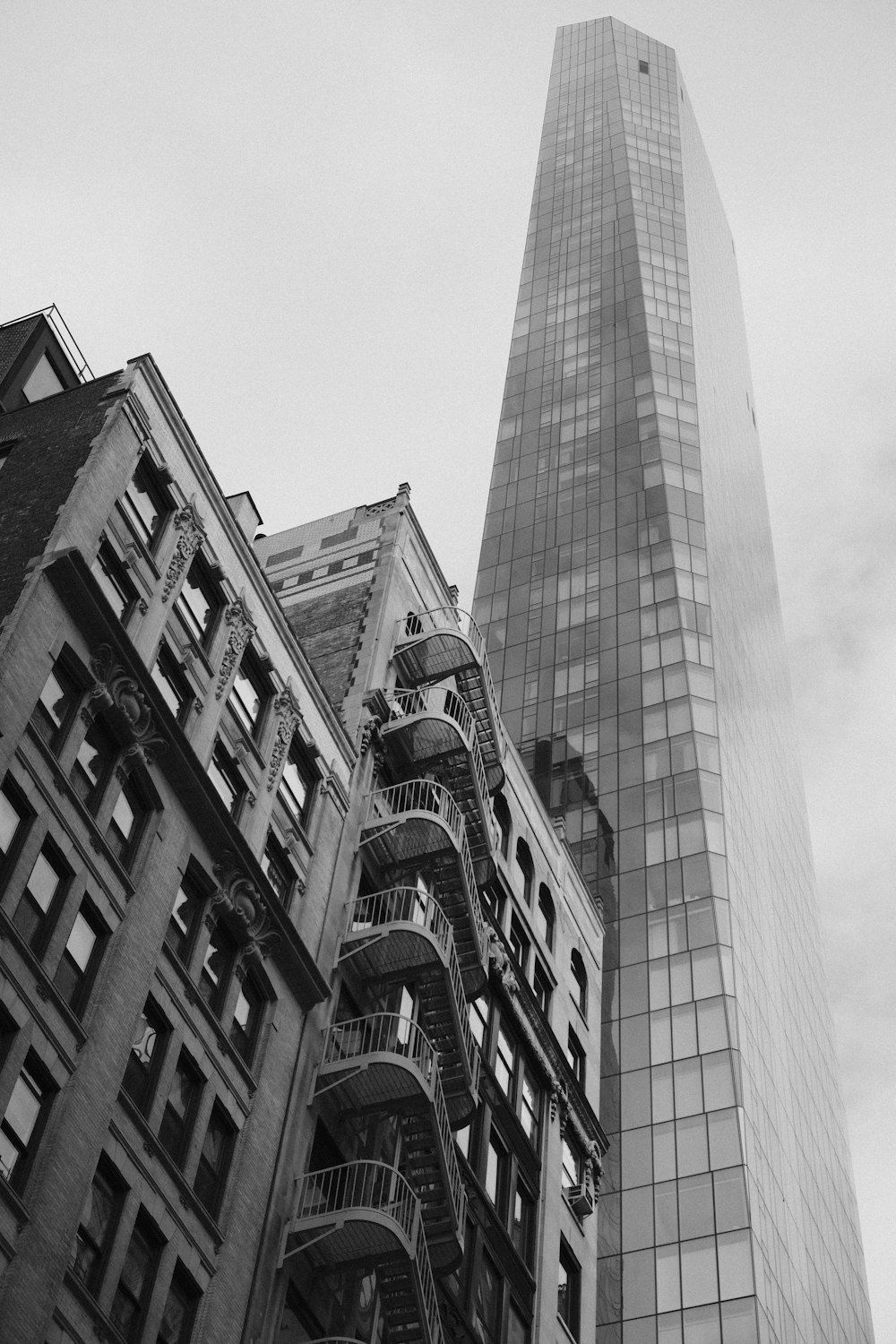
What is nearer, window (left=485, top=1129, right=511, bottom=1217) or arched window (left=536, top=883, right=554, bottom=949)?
window (left=485, top=1129, right=511, bottom=1217)

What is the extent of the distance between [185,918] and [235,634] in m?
7.51

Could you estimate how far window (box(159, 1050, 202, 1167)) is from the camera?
28.1 meters

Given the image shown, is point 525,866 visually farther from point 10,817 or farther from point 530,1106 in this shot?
point 10,817

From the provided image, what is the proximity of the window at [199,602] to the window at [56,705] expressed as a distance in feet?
17.7

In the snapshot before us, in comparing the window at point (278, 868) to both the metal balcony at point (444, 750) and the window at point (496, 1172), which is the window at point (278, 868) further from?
the window at point (496, 1172)

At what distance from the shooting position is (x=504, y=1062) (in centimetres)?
4362

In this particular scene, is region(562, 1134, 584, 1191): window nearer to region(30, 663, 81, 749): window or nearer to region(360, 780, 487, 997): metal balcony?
region(360, 780, 487, 997): metal balcony

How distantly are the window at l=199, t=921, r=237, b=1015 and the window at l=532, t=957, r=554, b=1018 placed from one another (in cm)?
1722

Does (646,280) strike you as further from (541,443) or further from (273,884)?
(273,884)

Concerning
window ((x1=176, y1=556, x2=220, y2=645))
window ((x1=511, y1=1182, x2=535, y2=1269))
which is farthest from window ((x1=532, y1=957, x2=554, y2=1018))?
window ((x1=176, y1=556, x2=220, y2=645))

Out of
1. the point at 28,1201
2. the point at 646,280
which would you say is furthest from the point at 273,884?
the point at 646,280

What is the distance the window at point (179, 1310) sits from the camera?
26.2 metres

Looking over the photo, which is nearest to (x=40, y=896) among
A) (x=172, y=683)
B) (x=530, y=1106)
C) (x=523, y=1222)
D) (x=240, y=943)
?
(x=240, y=943)

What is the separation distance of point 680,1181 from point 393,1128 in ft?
157
